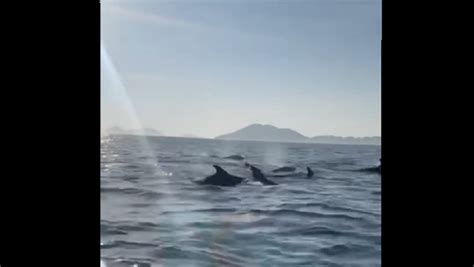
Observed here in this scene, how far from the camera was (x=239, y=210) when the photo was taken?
4.04m

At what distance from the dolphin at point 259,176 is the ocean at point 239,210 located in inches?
3.2

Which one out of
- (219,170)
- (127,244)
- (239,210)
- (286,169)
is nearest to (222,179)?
(219,170)

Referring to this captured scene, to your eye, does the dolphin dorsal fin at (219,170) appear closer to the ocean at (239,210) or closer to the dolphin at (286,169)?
the ocean at (239,210)

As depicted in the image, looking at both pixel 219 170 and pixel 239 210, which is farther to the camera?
pixel 219 170

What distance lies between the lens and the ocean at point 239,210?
306cm

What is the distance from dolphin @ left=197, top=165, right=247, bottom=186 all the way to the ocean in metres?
0.09

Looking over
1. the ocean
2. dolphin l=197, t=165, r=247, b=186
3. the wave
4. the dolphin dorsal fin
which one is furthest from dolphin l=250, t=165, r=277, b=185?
the wave

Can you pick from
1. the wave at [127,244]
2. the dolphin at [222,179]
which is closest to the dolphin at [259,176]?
the dolphin at [222,179]

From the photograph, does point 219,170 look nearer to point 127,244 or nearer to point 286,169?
point 286,169

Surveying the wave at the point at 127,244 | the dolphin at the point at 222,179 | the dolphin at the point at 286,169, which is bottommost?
the wave at the point at 127,244

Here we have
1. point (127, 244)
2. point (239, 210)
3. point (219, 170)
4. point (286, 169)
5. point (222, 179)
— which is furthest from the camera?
point (286, 169)

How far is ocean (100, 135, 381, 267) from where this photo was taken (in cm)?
306

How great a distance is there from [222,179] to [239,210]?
587 mm
